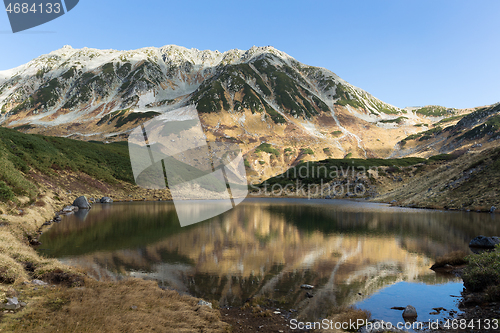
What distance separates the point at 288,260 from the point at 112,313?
51.0 ft

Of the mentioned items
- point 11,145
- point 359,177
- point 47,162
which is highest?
point 11,145

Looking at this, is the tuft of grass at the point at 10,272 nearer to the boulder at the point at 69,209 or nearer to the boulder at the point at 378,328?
the boulder at the point at 378,328

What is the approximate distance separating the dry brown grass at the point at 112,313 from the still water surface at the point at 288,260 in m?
2.71

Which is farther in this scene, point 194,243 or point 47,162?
point 47,162

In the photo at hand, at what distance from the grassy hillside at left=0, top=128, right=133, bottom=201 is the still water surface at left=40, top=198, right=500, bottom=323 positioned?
1003 centimetres

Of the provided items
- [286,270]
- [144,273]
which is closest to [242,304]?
[286,270]

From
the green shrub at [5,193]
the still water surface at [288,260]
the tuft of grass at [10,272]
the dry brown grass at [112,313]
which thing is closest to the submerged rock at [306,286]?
the still water surface at [288,260]

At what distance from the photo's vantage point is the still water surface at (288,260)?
15227 millimetres

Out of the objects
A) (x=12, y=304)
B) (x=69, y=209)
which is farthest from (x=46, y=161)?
(x=12, y=304)

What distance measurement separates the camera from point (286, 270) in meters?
20.1

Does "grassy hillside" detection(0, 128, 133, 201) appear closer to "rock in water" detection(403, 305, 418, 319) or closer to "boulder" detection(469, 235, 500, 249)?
"rock in water" detection(403, 305, 418, 319)

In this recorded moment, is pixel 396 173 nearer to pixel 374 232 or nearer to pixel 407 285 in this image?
pixel 374 232

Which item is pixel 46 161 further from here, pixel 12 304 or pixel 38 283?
pixel 12 304

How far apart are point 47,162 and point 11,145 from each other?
348 inches
